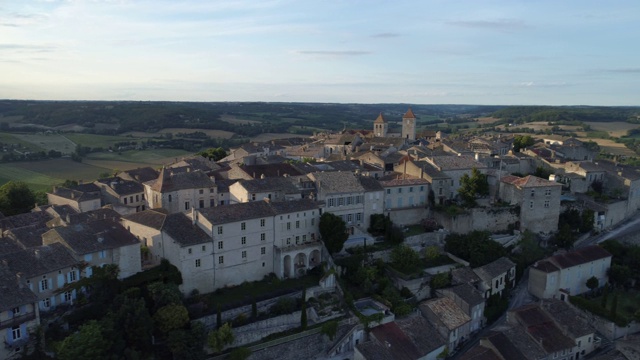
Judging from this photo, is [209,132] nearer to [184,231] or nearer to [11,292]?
[184,231]

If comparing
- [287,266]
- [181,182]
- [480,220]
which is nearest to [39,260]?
[287,266]

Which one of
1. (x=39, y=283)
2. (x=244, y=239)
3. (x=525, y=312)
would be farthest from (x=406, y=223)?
(x=39, y=283)

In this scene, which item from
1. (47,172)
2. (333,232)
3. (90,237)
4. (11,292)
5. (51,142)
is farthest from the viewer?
(51,142)

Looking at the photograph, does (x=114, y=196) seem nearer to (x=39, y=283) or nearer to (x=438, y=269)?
(x=39, y=283)

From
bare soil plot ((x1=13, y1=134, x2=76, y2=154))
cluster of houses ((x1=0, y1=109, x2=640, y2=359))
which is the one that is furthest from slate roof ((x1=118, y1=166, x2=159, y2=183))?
bare soil plot ((x1=13, y1=134, x2=76, y2=154))

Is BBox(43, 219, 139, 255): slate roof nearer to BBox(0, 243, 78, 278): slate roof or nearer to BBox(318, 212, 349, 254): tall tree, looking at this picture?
BBox(0, 243, 78, 278): slate roof


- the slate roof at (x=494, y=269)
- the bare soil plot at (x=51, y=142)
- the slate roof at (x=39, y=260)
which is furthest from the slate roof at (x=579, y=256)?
the bare soil plot at (x=51, y=142)
